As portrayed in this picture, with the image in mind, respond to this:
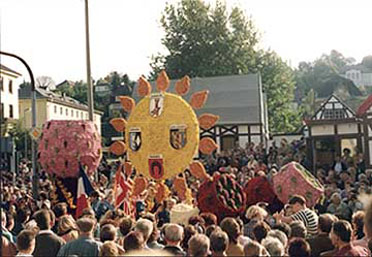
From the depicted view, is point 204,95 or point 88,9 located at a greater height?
point 88,9

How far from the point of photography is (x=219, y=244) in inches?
272

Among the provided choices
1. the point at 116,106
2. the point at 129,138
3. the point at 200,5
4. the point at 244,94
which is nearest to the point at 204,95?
the point at 129,138

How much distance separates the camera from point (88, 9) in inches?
768

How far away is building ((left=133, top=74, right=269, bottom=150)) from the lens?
39812 millimetres

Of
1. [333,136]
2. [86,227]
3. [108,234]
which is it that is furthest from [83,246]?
[333,136]

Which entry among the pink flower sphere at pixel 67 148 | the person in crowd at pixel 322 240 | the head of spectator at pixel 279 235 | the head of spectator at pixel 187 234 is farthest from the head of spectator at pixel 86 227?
the pink flower sphere at pixel 67 148

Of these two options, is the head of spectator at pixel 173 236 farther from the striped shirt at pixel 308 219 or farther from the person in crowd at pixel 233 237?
the striped shirt at pixel 308 219

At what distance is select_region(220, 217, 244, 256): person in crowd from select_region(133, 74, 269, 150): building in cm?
2924

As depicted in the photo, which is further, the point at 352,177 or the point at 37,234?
the point at 352,177

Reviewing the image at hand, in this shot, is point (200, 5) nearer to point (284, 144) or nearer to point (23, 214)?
point (284, 144)

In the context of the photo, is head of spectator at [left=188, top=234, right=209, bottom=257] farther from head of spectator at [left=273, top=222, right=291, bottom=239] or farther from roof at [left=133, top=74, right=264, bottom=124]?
roof at [left=133, top=74, right=264, bottom=124]

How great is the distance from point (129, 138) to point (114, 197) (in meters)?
1.96

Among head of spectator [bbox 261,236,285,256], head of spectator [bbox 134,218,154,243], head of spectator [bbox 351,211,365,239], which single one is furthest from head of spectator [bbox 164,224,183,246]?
head of spectator [bbox 351,211,365,239]

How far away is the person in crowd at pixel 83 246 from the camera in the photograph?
782cm
